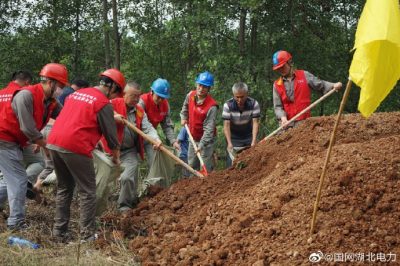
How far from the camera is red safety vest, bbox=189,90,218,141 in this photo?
7816mm

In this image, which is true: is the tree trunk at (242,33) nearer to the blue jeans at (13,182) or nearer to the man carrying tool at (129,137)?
the man carrying tool at (129,137)

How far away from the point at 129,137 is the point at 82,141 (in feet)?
5.27

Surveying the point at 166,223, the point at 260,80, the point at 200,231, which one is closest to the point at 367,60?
the point at 200,231

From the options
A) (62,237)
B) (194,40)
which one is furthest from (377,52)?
(194,40)

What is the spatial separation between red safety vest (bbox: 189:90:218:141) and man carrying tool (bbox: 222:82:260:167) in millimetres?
314

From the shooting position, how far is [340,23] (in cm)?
1322

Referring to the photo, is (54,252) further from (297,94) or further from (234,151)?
(297,94)

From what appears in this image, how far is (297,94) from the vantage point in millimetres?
7027

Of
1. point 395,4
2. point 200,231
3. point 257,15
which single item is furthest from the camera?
point 257,15

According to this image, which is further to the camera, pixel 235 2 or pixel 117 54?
pixel 117 54

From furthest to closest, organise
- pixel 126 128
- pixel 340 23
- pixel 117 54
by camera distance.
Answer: pixel 117 54
pixel 340 23
pixel 126 128

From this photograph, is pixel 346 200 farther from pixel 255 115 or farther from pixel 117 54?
pixel 117 54

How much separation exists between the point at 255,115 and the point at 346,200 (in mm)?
3709

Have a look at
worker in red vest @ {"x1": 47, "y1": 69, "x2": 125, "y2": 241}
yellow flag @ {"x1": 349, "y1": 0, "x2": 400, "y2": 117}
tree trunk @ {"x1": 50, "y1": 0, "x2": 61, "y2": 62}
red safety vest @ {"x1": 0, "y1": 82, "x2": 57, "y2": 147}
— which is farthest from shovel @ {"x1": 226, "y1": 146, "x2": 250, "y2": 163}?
tree trunk @ {"x1": 50, "y1": 0, "x2": 61, "y2": 62}
